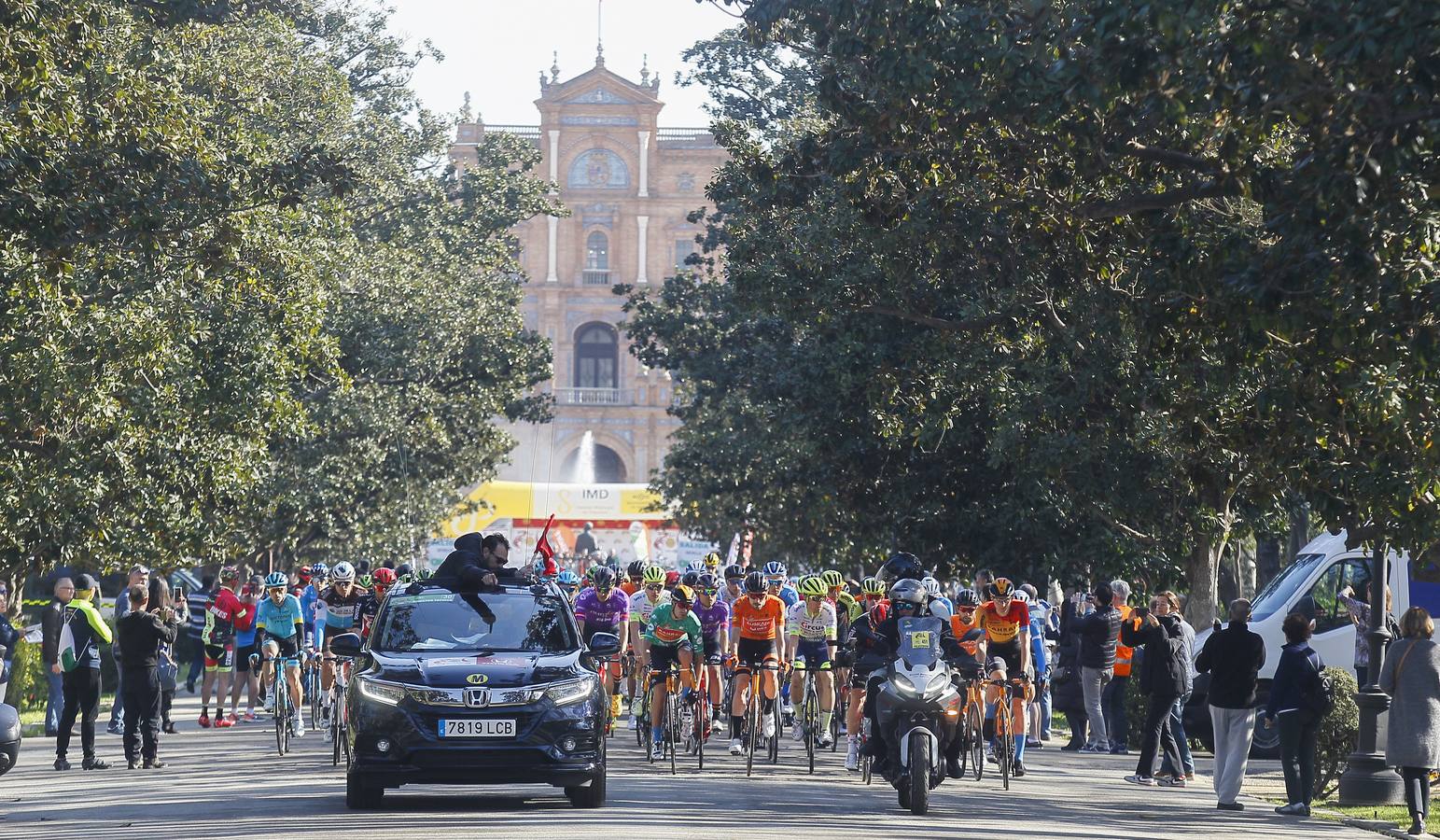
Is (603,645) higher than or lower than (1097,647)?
higher

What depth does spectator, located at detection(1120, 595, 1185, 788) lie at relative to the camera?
19.1 metres

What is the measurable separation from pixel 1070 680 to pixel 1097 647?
231 cm

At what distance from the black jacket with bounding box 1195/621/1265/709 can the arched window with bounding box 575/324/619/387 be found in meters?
79.2

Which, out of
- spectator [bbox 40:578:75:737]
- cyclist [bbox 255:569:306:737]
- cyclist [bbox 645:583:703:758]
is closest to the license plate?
cyclist [bbox 645:583:703:758]

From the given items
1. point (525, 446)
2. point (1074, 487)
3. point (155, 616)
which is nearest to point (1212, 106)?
point (155, 616)

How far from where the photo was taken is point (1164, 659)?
19.2m

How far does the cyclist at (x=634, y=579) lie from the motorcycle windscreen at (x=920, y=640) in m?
8.04

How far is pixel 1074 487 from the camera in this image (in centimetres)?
2675

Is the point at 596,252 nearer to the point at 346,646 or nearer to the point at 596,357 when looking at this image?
the point at 596,357

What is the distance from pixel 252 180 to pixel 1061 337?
28.7 feet

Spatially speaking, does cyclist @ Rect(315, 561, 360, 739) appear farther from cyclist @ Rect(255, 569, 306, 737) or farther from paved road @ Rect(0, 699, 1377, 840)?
paved road @ Rect(0, 699, 1377, 840)

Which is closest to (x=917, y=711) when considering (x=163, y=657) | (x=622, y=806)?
(x=622, y=806)

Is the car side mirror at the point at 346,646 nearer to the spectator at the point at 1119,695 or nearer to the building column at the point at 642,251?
the spectator at the point at 1119,695

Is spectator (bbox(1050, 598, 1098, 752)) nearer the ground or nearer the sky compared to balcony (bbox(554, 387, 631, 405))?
nearer the ground
